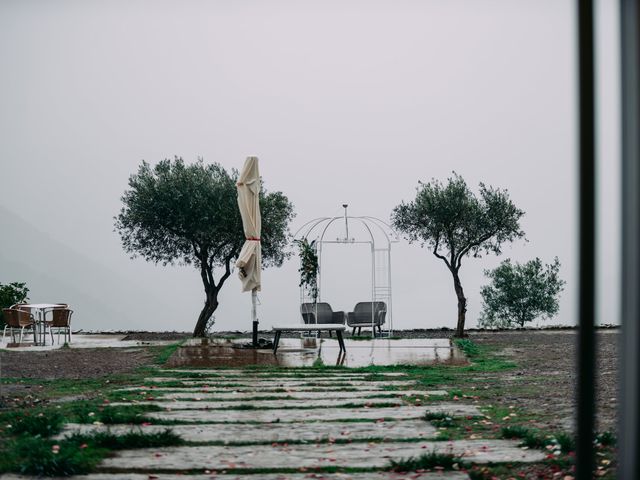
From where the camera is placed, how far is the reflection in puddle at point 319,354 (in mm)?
10578

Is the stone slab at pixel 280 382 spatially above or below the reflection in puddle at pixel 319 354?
above

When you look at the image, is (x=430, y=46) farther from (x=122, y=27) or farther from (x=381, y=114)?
(x=122, y=27)

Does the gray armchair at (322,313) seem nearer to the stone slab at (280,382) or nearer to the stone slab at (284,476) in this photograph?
the stone slab at (280,382)

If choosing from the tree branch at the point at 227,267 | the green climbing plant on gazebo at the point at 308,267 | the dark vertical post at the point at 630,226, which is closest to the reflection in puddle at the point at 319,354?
the green climbing plant on gazebo at the point at 308,267

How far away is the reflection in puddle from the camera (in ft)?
34.7

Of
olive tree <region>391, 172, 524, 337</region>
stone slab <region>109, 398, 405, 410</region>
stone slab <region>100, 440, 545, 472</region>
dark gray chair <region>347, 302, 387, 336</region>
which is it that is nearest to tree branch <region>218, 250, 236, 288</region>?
dark gray chair <region>347, 302, 387, 336</region>

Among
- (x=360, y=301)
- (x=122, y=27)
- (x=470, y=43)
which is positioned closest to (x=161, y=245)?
(x=360, y=301)

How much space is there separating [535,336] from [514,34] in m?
13.0

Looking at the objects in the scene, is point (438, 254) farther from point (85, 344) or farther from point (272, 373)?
point (272, 373)

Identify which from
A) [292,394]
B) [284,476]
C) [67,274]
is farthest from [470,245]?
[67,274]

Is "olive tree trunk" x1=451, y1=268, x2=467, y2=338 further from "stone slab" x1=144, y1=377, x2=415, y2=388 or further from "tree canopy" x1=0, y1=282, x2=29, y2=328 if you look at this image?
"tree canopy" x1=0, y1=282, x2=29, y2=328

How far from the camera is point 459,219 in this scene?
668 inches

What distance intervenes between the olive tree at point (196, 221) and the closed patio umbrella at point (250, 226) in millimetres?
4566

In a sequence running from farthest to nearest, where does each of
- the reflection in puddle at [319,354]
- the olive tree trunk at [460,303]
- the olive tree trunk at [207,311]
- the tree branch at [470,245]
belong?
the olive tree trunk at [207,311] < the tree branch at [470,245] < the olive tree trunk at [460,303] < the reflection in puddle at [319,354]
